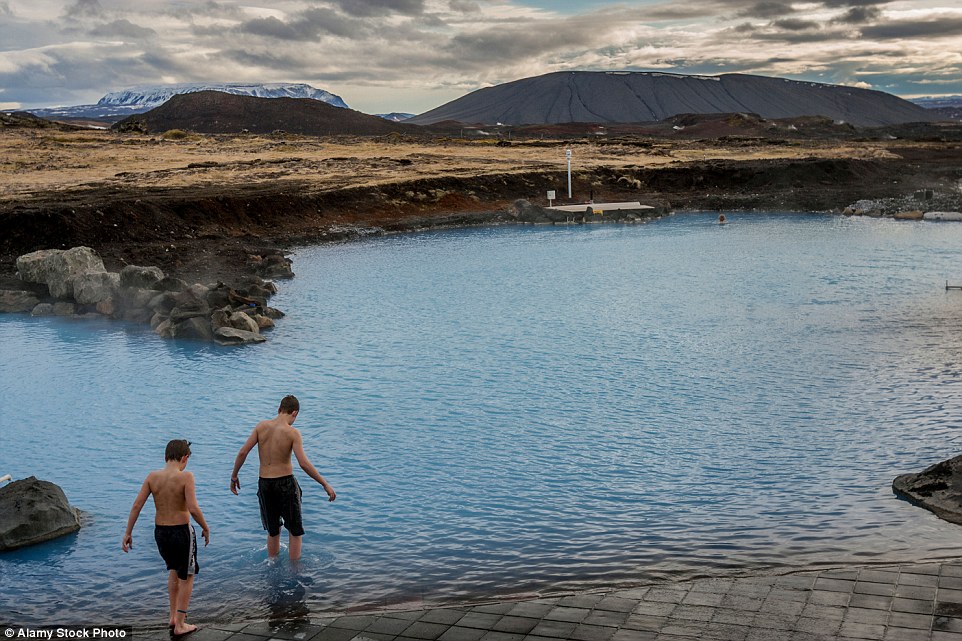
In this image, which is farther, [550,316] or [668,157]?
[668,157]

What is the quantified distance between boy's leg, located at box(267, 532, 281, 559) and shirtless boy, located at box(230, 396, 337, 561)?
25 cm

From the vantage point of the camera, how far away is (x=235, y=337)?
18609 millimetres

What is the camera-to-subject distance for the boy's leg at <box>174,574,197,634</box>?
269 inches

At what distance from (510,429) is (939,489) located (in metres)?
5.64

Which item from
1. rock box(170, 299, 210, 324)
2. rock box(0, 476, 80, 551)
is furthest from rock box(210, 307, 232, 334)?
rock box(0, 476, 80, 551)

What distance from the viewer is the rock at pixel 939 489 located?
8.93 m

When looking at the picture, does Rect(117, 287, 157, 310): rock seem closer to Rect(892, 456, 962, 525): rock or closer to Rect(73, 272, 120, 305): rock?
Rect(73, 272, 120, 305): rock

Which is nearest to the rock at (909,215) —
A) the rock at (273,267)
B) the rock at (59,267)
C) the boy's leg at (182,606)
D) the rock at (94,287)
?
the rock at (273,267)

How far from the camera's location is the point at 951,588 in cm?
673

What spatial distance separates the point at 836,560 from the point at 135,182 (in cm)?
3781

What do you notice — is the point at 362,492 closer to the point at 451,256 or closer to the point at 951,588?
the point at 951,588

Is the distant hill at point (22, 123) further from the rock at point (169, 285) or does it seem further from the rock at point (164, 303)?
the rock at point (164, 303)

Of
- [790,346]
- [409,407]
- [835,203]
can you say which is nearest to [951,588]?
[409,407]

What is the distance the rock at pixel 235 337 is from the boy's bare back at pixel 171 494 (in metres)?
11.9
